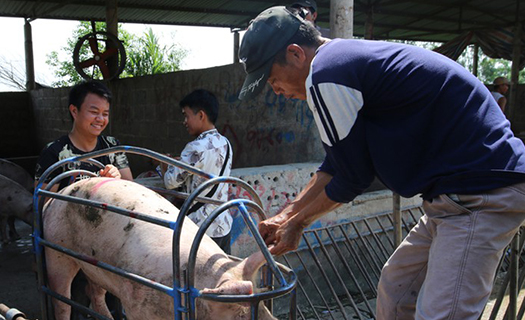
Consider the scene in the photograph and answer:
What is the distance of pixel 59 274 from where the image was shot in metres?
2.35

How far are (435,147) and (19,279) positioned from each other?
14.9 ft

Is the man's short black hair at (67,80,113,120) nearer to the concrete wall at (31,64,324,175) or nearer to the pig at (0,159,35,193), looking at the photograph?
the concrete wall at (31,64,324,175)

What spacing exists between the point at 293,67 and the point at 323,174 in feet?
1.77

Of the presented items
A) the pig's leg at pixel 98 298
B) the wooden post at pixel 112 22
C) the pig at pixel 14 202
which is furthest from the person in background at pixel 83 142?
the wooden post at pixel 112 22

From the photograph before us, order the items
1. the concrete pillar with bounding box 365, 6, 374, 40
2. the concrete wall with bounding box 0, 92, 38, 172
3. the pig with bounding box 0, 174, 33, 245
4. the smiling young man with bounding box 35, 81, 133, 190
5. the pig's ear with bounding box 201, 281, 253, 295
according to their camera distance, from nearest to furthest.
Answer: the pig's ear with bounding box 201, 281, 253, 295 → the smiling young man with bounding box 35, 81, 133, 190 → the pig with bounding box 0, 174, 33, 245 → the concrete pillar with bounding box 365, 6, 374, 40 → the concrete wall with bounding box 0, 92, 38, 172

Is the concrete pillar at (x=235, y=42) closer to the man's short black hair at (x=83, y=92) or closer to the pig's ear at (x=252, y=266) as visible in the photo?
the man's short black hair at (x=83, y=92)

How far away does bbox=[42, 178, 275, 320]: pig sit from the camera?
1.76 metres

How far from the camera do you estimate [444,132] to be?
5.16ft

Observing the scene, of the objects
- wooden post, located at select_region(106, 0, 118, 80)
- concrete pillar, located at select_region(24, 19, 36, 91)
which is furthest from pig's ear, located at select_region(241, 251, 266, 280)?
concrete pillar, located at select_region(24, 19, 36, 91)

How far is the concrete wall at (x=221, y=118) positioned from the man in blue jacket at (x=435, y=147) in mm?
2948

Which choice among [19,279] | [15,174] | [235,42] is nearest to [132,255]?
[19,279]

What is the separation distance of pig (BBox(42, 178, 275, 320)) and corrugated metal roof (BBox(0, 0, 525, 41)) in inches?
319

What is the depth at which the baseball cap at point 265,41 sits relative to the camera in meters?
1.79

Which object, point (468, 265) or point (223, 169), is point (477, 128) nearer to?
point (468, 265)
